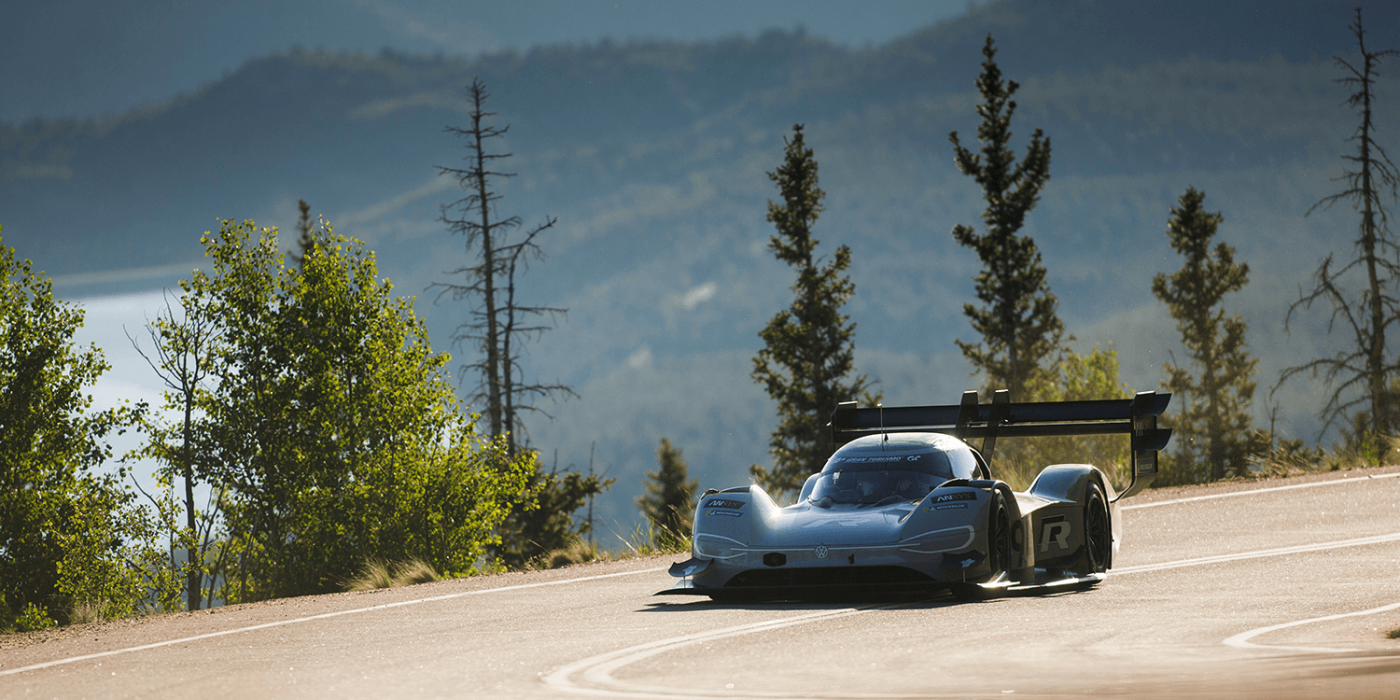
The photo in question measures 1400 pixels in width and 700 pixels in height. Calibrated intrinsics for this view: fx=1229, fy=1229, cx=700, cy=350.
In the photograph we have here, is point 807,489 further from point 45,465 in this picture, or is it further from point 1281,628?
point 45,465

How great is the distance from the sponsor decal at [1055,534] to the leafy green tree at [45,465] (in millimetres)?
34284

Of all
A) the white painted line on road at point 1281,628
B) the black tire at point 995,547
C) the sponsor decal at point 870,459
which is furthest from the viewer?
the sponsor decal at point 870,459

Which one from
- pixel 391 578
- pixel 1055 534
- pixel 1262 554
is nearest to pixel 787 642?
pixel 1055 534

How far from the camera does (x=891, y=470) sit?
11.3m

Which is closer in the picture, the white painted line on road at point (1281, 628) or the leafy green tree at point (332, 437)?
the white painted line on road at point (1281, 628)

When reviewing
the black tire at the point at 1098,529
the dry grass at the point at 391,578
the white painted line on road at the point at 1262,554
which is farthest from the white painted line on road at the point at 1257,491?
the dry grass at the point at 391,578

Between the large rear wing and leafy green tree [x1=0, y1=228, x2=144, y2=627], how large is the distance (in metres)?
31.6

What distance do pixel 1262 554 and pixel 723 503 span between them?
6.00 meters

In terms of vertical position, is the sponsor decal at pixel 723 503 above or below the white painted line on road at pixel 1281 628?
above

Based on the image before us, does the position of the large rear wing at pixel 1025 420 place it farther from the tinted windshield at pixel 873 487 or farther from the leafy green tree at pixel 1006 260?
the leafy green tree at pixel 1006 260

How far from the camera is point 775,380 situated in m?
58.3

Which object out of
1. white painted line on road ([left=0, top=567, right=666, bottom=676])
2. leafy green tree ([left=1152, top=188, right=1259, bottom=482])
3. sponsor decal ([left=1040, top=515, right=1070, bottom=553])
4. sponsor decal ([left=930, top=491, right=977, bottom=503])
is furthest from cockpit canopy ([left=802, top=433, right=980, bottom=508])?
leafy green tree ([left=1152, top=188, right=1259, bottom=482])

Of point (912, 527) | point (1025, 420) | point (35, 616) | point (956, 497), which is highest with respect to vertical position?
point (1025, 420)

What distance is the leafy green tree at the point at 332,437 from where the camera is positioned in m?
41.4
